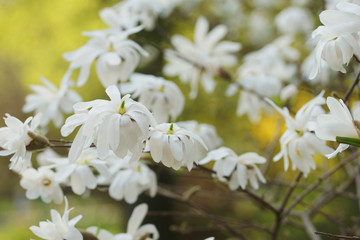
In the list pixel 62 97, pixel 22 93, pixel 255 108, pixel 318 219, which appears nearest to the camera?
pixel 62 97

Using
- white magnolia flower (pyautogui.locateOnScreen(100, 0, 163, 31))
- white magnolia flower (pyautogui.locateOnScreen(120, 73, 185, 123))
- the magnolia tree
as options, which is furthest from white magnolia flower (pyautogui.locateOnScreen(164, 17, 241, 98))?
white magnolia flower (pyautogui.locateOnScreen(120, 73, 185, 123))

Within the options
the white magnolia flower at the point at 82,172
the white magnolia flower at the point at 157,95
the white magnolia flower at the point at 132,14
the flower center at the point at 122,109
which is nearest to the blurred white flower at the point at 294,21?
the white magnolia flower at the point at 132,14

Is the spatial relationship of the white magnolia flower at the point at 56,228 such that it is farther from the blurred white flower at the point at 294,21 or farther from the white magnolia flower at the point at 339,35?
the blurred white flower at the point at 294,21

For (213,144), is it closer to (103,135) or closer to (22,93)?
(103,135)

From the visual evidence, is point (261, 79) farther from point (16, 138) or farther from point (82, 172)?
point (16, 138)

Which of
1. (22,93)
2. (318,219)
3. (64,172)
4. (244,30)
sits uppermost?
(22,93)

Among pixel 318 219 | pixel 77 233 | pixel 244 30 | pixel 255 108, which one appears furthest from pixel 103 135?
pixel 318 219

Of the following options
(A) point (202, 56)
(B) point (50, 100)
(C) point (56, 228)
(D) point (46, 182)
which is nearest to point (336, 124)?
(C) point (56, 228)
